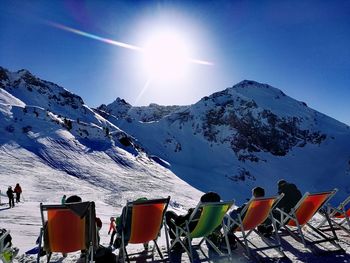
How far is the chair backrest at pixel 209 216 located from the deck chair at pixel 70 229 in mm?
1686

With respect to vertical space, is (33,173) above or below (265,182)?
above

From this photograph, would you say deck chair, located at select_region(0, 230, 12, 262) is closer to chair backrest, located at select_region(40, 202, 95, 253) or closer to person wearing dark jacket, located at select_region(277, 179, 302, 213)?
chair backrest, located at select_region(40, 202, 95, 253)

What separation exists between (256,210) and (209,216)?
960mm

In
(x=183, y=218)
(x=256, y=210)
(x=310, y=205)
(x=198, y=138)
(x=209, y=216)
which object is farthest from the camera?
(x=198, y=138)

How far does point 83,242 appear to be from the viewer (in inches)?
220

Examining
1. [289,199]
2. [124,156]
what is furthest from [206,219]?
[124,156]

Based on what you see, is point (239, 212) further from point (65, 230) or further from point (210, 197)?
point (65, 230)

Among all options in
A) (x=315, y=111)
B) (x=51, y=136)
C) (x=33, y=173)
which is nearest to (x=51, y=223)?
(x=33, y=173)

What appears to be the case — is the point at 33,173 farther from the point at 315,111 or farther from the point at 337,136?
the point at 315,111

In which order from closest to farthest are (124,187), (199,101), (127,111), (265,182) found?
(124,187) → (265,182) → (199,101) → (127,111)

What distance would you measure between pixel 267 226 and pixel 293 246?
94cm

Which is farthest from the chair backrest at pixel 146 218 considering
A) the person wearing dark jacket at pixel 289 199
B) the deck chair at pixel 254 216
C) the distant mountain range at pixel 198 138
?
the distant mountain range at pixel 198 138

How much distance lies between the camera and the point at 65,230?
5.48m

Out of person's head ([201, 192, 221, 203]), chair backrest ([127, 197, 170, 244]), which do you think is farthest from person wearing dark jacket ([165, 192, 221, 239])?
chair backrest ([127, 197, 170, 244])
